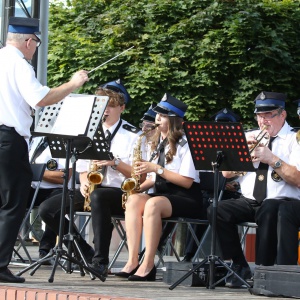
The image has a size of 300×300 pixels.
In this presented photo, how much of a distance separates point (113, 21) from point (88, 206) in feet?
56.0

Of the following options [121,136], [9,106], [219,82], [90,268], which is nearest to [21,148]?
[9,106]

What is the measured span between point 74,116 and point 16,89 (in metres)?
0.53

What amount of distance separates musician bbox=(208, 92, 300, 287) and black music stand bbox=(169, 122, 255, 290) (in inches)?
9.9

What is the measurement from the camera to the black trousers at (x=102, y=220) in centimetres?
896

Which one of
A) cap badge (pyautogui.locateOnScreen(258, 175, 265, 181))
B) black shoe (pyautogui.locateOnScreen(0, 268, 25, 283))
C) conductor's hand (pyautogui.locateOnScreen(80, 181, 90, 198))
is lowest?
black shoe (pyautogui.locateOnScreen(0, 268, 25, 283))

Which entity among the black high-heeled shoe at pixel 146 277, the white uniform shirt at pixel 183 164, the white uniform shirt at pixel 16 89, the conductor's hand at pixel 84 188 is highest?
the white uniform shirt at pixel 16 89

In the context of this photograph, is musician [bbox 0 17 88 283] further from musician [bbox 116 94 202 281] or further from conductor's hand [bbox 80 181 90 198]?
conductor's hand [bbox 80 181 90 198]

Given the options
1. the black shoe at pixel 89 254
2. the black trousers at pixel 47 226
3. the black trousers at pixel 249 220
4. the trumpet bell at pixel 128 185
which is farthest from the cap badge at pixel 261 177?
the black trousers at pixel 47 226

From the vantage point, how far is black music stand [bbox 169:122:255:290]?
804 cm

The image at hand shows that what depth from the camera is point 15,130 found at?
25.8 feet

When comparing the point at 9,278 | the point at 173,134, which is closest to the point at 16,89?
the point at 9,278

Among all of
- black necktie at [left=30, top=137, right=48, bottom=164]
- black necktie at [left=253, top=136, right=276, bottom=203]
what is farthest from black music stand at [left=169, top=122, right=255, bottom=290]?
black necktie at [left=30, top=137, right=48, bottom=164]

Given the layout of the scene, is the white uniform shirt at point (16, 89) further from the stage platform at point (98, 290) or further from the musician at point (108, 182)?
the musician at point (108, 182)

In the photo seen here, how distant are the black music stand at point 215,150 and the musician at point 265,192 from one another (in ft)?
0.83
